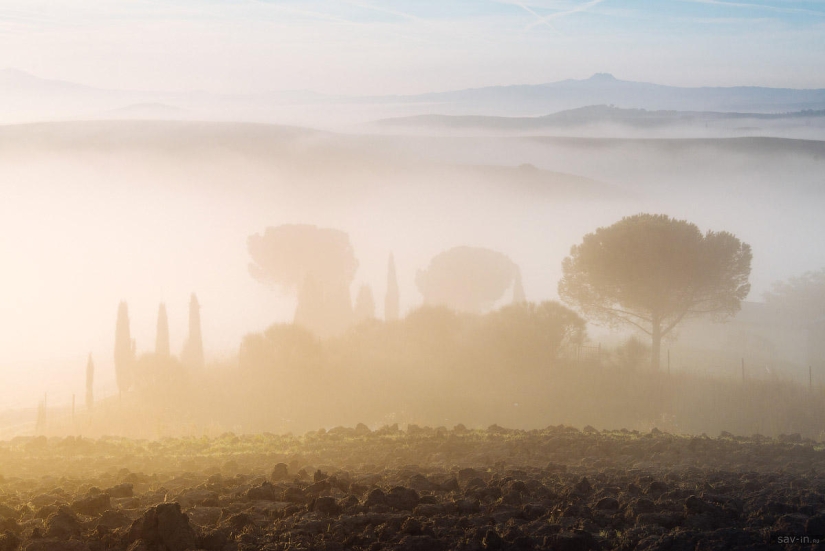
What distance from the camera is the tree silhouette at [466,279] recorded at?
6719cm

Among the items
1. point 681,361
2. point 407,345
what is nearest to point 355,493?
point 407,345

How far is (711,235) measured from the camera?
139 ft

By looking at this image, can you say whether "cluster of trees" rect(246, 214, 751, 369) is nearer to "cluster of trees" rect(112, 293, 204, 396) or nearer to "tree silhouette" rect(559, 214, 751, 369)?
"tree silhouette" rect(559, 214, 751, 369)

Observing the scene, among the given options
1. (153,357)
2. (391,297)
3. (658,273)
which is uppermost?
(391,297)

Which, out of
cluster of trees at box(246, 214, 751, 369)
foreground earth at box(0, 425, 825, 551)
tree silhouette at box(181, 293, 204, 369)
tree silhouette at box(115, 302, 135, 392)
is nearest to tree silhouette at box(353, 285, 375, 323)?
tree silhouette at box(181, 293, 204, 369)

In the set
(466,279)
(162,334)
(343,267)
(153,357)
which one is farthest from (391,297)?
(153,357)

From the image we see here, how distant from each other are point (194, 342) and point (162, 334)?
6.64 feet

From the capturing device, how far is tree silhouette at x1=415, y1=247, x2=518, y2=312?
67188 millimetres

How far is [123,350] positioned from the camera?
1799 inches

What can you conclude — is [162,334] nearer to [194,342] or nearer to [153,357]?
[194,342]

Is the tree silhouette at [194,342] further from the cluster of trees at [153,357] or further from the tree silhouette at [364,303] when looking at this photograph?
the tree silhouette at [364,303]

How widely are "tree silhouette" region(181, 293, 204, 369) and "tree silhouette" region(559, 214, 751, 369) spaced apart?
75.1 feet

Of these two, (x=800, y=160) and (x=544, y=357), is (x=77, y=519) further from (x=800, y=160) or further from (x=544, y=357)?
(x=800, y=160)

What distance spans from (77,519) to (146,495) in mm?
2191
